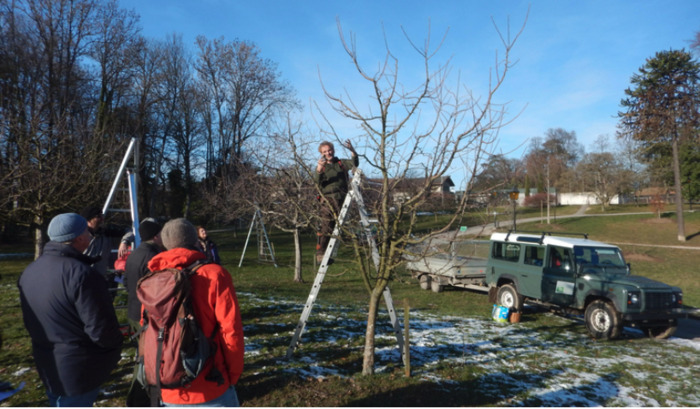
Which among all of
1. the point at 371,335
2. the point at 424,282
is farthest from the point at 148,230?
the point at 424,282

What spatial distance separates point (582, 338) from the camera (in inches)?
336

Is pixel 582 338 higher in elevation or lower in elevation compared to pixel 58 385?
lower

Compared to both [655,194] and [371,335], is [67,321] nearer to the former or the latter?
[371,335]

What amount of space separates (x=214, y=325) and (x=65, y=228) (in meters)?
1.38

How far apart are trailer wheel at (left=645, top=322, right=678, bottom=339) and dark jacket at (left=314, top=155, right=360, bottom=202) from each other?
811cm

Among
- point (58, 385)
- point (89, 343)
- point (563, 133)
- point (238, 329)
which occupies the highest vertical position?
point (563, 133)

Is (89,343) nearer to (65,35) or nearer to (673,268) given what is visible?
(673,268)

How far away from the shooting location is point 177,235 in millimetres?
2760

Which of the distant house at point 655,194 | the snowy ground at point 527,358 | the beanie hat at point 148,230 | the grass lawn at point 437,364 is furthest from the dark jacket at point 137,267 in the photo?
the distant house at point 655,194

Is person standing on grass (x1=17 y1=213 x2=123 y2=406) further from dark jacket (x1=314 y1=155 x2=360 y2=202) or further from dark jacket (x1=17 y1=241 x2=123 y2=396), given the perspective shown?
dark jacket (x1=314 y1=155 x2=360 y2=202)

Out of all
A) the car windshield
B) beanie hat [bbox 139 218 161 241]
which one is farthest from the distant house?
beanie hat [bbox 139 218 161 241]

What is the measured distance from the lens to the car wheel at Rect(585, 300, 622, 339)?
27.5 ft

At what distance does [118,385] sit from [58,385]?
2023 mm

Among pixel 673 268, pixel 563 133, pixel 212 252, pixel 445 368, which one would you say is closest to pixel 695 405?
pixel 445 368
